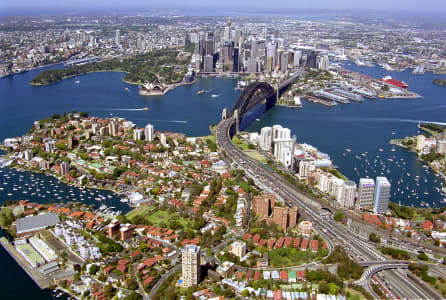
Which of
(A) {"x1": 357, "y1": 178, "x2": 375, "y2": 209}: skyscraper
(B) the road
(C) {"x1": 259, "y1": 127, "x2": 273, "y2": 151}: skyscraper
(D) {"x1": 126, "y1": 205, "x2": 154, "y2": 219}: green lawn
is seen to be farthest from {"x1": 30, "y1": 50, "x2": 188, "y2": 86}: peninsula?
(B) the road

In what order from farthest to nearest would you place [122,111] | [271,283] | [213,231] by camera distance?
[122,111] → [213,231] → [271,283]

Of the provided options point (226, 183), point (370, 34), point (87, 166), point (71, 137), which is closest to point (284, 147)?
point (226, 183)

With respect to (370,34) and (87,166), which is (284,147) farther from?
(370,34)

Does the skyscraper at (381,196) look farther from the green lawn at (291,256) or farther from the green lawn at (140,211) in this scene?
the green lawn at (140,211)

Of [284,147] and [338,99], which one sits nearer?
[284,147]

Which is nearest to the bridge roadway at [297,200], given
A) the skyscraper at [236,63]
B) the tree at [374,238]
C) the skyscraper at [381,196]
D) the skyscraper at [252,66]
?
the tree at [374,238]

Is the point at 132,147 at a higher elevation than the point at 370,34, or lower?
lower

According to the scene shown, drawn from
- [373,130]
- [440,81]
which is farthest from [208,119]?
[440,81]
